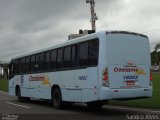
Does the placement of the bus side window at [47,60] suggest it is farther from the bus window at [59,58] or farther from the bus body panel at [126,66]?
the bus body panel at [126,66]

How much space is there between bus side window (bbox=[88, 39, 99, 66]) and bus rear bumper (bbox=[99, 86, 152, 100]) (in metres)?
1.22

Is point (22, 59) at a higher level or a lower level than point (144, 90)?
higher

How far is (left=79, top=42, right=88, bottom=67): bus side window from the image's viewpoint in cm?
1764

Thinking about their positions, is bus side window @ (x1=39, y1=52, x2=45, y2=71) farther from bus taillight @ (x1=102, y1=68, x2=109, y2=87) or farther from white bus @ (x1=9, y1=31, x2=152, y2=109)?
bus taillight @ (x1=102, y1=68, x2=109, y2=87)

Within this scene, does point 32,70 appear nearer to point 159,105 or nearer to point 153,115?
point 159,105

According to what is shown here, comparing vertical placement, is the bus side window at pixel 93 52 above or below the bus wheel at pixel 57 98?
above

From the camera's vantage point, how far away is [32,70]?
2461 centimetres

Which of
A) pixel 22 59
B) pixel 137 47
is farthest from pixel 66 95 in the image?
pixel 22 59

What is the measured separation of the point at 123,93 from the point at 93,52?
1938 mm

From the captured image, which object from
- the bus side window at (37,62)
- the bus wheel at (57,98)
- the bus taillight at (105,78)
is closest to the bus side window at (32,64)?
the bus side window at (37,62)

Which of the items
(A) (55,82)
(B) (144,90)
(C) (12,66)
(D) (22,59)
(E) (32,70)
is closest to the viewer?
(B) (144,90)

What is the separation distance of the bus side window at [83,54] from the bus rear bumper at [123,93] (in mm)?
1800

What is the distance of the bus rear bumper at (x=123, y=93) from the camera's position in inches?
640

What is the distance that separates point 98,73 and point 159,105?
14.0 feet
